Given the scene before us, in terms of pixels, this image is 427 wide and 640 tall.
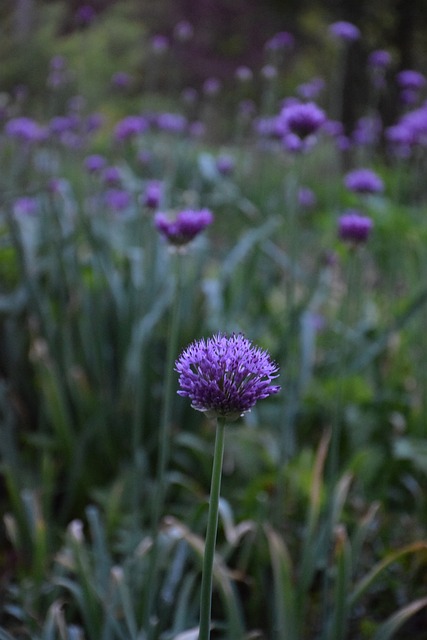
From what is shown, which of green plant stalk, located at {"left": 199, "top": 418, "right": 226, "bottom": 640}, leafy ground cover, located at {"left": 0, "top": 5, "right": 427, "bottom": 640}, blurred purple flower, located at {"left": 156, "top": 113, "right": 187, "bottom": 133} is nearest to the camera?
green plant stalk, located at {"left": 199, "top": 418, "right": 226, "bottom": 640}

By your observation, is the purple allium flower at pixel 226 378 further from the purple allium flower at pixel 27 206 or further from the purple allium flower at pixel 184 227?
the purple allium flower at pixel 27 206

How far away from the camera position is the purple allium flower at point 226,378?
677 mm

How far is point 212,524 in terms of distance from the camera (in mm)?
671

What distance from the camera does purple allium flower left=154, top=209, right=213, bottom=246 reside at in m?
1.16

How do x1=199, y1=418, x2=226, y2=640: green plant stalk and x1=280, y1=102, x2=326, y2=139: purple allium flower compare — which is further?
x1=280, y1=102, x2=326, y2=139: purple allium flower

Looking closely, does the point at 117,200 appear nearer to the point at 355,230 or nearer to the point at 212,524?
the point at 355,230

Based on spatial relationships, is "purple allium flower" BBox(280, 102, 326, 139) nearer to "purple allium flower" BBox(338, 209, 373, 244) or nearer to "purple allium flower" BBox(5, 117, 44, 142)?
"purple allium flower" BBox(338, 209, 373, 244)

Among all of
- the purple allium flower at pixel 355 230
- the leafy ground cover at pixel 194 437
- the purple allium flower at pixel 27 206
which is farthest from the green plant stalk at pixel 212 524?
the purple allium flower at pixel 27 206

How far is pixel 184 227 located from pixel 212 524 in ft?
1.93

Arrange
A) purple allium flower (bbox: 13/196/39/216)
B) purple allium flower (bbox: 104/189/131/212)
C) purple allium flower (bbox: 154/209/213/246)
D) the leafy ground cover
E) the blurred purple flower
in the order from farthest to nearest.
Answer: purple allium flower (bbox: 104/189/131/212) < the blurred purple flower < purple allium flower (bbox: 13/196/39/216) < the leafy ground cover < purple allium flower (bbox: 154/209/213/246)

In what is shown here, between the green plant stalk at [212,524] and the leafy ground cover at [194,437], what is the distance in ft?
1.32

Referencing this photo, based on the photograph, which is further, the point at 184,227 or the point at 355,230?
the point at 355,230

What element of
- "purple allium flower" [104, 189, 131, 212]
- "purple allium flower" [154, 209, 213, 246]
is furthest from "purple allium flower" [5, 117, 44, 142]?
"purple allium flower" [154, 209, 213, 246]

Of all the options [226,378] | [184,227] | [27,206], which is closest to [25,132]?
[27,206]
